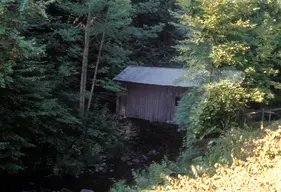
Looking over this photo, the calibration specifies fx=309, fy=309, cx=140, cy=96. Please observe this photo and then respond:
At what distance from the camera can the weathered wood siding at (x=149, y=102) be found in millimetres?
17516

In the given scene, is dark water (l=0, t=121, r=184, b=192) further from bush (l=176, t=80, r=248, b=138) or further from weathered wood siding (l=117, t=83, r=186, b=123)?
bush (l=176, t=80, r=248, b=138)

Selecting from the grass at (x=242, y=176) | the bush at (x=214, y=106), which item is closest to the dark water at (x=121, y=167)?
the bush at (x=214, y=106)

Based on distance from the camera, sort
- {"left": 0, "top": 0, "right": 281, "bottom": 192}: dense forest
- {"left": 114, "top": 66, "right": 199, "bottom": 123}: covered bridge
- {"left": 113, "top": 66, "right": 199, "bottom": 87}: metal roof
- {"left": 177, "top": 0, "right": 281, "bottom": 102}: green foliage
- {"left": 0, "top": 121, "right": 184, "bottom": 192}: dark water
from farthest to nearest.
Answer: {"left": 114, "top": 66, "right": 199, "bottom": 123}: covered bridge < {"left": 113, "top": 66, "right": 199, "bottom": 87}: metal roof < {"left": 0, "top": 121, "right": 184, "bottom": 192}: dark water < {"left": 177, "top": 0, "right": 281, "bottom": 102}: green foliage < {"left": 0, "top": 0, "right": 281, "bottom": 192}: dense forest

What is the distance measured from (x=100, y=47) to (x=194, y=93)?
597cm

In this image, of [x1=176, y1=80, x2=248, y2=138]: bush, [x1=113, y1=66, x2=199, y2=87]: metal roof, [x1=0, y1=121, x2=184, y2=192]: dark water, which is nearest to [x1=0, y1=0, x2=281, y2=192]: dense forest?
[x1=176, y1=80, x2=248, y2=138]: bush

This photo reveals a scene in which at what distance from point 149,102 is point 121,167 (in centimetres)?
537

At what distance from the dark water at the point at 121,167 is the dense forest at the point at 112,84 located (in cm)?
43

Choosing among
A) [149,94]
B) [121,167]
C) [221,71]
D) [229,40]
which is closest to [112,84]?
[149,94]

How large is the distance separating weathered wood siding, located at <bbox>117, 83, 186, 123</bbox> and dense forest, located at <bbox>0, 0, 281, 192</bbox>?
2.55 metres

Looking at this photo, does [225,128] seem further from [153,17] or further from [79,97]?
[153,17]

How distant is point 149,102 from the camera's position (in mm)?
18172

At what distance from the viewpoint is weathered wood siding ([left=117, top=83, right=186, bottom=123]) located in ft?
57.5

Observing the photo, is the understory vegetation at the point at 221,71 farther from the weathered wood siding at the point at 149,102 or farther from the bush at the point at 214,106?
the weathered wood siding at the point at 149,102

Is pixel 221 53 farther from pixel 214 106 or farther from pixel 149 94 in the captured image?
pixel 149 94
